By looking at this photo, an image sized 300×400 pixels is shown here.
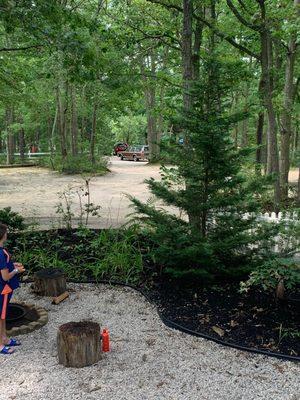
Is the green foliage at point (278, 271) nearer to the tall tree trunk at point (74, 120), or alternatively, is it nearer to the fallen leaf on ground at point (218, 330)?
the fallen leaf on ground at point (218, 330)

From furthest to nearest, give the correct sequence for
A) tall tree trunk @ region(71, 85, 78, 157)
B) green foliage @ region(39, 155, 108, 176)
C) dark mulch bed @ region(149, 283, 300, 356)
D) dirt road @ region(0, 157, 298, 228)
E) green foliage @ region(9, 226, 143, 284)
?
green foliage @ region(39, 155, 108, 176) → tall tree trunk @ region(71, 85, 78, 157) → dirt road @ region(0, 157, 298, 228) → green foliage @ region(9, 226, 143, 284) → dark mulch bed @ region(149, 283, 300, 356)

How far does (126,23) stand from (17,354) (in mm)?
8723

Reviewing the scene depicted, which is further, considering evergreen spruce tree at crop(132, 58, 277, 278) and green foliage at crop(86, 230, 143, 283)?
green foliage at crop(86, 230, 143, 283)

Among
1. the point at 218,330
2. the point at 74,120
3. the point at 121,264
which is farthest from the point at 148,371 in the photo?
the point at 74,120

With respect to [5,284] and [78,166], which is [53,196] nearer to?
[78,166]

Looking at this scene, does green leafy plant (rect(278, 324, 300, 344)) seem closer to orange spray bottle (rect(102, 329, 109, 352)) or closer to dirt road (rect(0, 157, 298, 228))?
orange spray bottle (rect(102, 329, 109, 352))

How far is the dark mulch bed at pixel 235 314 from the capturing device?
13.6 ft

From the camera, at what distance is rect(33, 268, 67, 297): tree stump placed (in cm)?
533

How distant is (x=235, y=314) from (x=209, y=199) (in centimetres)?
153

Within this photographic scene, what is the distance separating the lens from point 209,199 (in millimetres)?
5488

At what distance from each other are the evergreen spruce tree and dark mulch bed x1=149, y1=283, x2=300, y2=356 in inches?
11.2

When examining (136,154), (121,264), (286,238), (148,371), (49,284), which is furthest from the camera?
(136,154)

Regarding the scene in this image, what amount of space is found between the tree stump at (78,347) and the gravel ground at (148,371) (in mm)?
73

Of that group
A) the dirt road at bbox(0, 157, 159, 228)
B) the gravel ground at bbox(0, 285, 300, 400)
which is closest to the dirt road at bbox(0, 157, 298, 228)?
the dirt road at bbox(0, 157, 159, 228)
